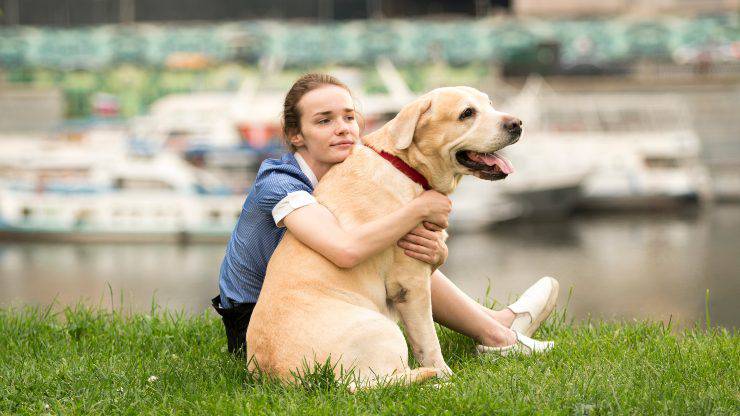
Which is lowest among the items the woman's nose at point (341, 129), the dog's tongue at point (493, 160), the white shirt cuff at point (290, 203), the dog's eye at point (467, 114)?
the white shirt cuff at point (290, 203)

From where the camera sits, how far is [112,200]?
1997cm

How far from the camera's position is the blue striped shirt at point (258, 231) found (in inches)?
138

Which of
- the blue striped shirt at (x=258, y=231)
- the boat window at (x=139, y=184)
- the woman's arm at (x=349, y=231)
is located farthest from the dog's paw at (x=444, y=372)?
the boat window at (x=139, y=184)

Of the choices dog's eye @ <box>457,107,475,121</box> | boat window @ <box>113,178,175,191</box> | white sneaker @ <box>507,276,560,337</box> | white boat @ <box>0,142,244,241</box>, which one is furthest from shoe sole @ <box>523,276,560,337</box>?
boat window @ <box>113,178,175,191</box>

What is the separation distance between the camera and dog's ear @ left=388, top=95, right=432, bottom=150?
3471 millimetres

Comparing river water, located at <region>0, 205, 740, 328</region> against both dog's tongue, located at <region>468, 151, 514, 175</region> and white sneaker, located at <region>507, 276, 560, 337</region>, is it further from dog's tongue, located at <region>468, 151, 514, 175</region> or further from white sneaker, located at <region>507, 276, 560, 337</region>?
dog's tongue, located at <region>468, 151, 514, 175</region>

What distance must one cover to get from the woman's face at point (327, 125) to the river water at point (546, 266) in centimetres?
719

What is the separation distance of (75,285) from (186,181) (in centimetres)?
479

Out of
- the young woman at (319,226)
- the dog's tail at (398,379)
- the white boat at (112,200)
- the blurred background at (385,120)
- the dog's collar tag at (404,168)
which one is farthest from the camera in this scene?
the white boat at (112,200)

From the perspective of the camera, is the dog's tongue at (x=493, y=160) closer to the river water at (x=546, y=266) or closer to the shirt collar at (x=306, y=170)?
the shirt collar at (x=306, y=170)

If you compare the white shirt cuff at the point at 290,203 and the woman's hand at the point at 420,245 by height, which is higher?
the white shirt cuff at the point at 290,203

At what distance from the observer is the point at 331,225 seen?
3.34 meters

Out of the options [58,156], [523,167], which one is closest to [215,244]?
[58,156]

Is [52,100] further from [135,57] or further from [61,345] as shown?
[61,345]
